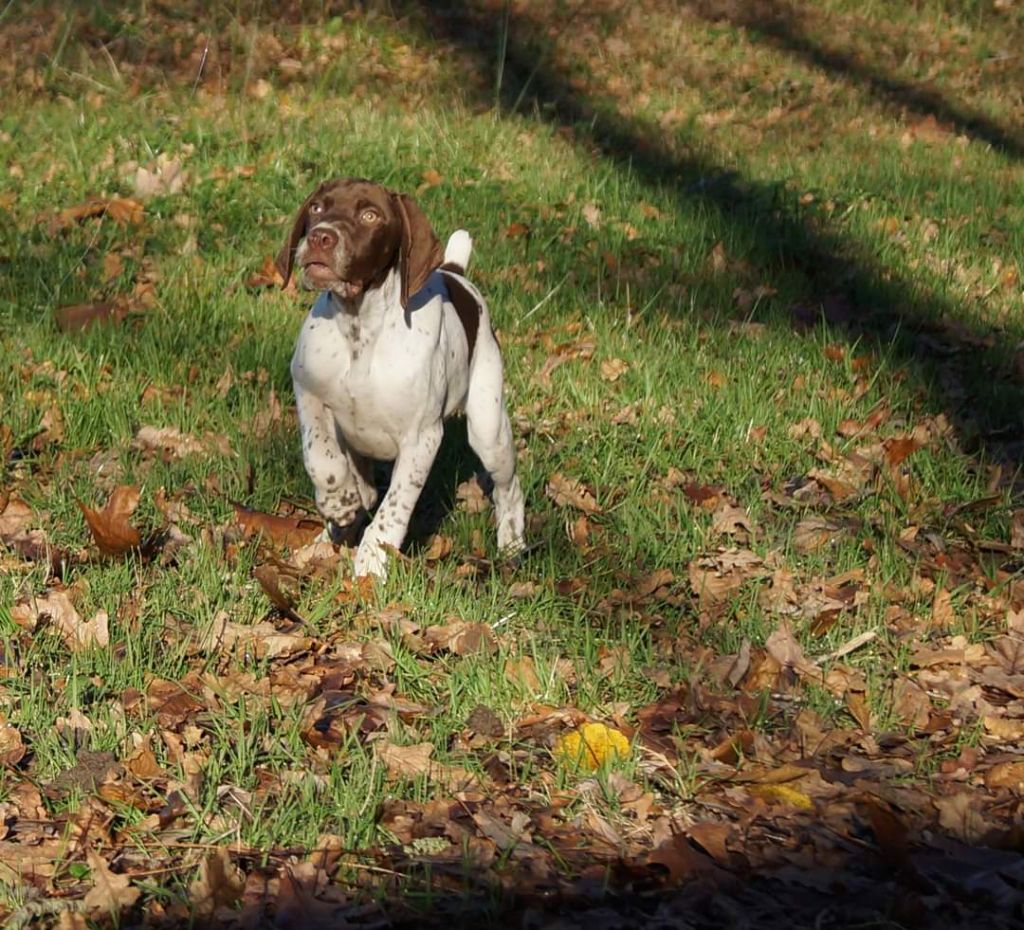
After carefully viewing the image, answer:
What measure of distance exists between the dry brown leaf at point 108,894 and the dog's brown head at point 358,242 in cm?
196

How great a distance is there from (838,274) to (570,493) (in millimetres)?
3388

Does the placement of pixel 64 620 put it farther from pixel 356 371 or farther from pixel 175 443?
pixel 175 443

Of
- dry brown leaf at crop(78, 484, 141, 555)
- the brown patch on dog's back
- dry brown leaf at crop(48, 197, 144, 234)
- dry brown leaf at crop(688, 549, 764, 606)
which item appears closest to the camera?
dry brown leaf at crop(78, 484, 141, 555)

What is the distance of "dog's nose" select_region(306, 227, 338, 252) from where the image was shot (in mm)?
4453

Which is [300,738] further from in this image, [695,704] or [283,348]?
[283,348]

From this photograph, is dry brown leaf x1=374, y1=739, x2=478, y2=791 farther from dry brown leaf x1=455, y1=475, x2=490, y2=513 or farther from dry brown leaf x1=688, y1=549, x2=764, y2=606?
dry brown leaf x1=455, y1=475, x2=490, y2=513

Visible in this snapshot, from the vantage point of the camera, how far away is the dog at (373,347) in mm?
4527

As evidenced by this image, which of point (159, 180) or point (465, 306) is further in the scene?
point (159, 180)

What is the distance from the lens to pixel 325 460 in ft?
16.2

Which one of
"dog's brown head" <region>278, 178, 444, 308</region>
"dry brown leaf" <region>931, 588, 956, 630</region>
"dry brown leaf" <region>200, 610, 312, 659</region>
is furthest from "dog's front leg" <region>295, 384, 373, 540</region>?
"dry brown leaf" <region>931, 588, 956, 630</region>

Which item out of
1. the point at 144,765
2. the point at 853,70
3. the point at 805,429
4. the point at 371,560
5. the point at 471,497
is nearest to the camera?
the point at 144,765

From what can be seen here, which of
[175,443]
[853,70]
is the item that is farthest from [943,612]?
[853,70]

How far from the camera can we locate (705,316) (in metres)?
7.80

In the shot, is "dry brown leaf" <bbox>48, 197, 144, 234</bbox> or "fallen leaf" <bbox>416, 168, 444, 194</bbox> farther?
"fallen leaf" <bbox>416, 168, 444, 194</bbox>
